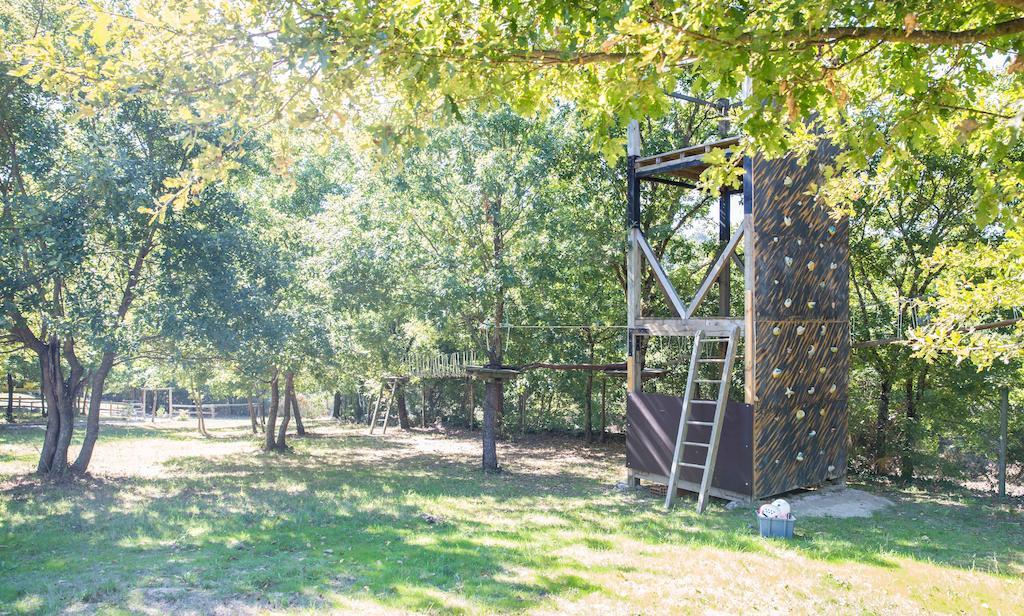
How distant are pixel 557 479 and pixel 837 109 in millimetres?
9837

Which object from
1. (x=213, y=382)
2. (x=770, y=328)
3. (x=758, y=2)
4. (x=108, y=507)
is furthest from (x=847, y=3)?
(x=213, y=382)

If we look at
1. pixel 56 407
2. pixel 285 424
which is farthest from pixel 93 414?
pixel 285 424

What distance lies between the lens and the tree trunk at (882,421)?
1257 centimetres

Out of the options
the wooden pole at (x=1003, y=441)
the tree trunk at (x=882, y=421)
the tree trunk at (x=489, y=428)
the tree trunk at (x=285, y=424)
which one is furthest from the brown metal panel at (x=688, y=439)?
the tree trunk at (x=285, y=424)

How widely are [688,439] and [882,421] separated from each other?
469cm

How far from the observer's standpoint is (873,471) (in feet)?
41.7

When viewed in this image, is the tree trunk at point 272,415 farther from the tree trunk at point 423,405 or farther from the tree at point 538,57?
the tree at point 538,57

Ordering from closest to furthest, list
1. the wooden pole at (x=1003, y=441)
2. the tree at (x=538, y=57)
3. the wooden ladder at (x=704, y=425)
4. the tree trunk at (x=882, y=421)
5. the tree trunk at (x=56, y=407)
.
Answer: the tree at (x=538, y=57) → the wooden ladder at (x=704, y=425) → the wooden pole at (x=1003, y=441) → the tree trunk at (x=56, y=407) → the tree trunk at (x=882, y=421)

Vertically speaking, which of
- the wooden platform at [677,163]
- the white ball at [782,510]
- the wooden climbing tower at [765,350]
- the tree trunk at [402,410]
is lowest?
the tree trunk at [402,410]

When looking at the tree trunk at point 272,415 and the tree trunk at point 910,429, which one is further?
the tree trunk at point 272,415

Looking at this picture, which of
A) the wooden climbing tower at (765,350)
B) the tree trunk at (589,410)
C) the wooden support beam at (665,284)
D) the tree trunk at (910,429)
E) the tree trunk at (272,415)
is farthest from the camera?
the tree trunk at (589,410)

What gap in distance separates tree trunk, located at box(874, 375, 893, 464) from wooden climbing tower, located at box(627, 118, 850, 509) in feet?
6.73

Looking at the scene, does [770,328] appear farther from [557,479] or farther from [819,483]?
[557,479]

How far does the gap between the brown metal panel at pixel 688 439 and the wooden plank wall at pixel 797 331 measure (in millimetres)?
189
